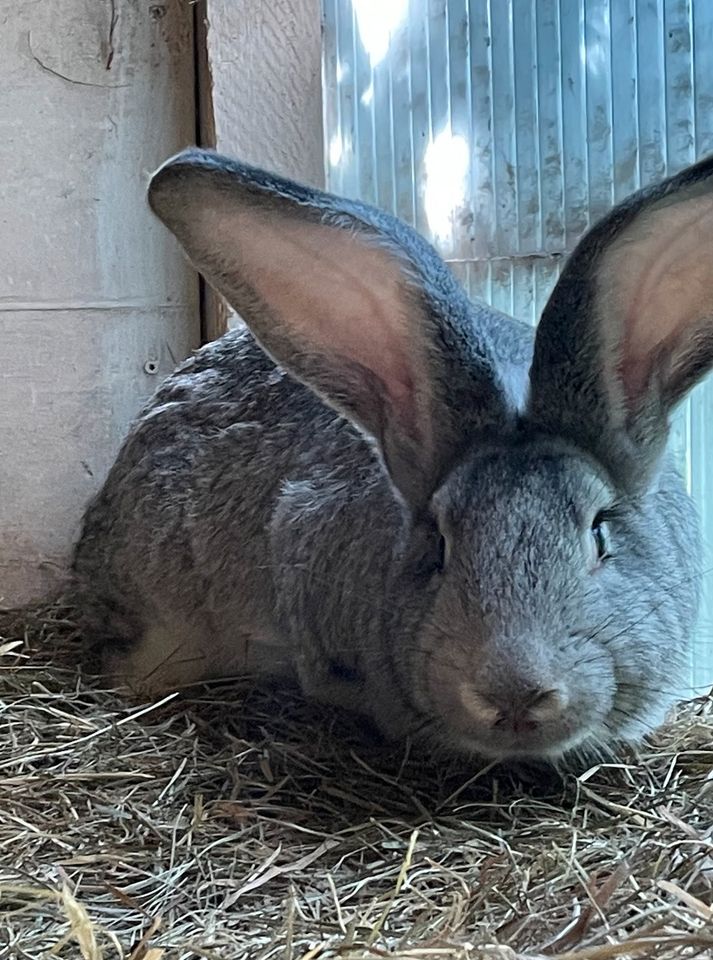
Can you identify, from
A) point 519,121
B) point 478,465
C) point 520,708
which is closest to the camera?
point 520,708

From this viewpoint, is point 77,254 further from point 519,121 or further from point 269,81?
point 519,121

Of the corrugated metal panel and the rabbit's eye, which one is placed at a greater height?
the corrugated metal panel

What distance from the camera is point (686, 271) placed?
2.62 metres

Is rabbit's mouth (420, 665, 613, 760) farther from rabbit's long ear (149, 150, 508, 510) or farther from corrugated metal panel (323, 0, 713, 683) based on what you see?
corrugated metal panel (323, 0, 713, 683)

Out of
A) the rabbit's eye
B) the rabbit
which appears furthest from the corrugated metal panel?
the rabbit's eye

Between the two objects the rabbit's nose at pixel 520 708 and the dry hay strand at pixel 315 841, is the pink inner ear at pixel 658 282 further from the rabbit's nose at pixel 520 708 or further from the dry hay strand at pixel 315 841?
the dry hay strand at pixel 315 841

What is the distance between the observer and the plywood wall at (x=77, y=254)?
4.17 m

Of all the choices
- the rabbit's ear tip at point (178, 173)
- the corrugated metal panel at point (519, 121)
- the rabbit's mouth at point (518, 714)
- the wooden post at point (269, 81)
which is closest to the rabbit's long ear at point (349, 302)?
the rabbit's ear tip at point (178, 173)

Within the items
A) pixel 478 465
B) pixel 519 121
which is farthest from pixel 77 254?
pixel 478 465

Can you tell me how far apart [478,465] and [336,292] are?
52 centimetres

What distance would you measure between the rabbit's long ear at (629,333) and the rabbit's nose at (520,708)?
0.60 metres

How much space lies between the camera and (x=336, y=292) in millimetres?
2832

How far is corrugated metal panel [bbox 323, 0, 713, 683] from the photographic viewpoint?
11.1 ft

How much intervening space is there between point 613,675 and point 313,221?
1.13 metres
